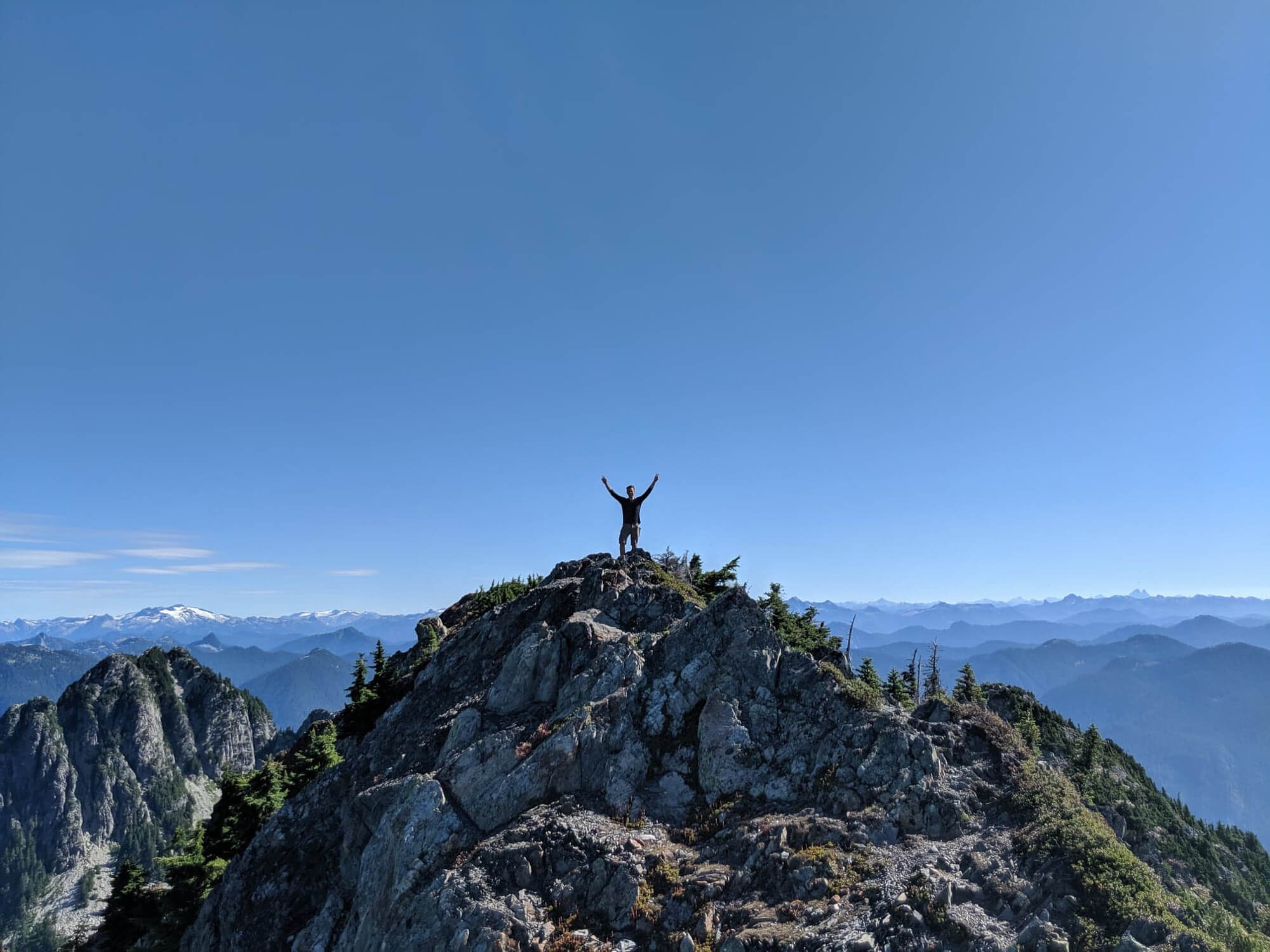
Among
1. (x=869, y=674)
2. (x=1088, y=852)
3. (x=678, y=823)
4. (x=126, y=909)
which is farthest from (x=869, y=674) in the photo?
(x=126, y=909)

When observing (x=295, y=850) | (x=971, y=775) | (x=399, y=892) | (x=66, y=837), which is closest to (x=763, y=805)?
(x=971, y=775)

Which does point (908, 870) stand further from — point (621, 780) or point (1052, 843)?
point (621, 780)

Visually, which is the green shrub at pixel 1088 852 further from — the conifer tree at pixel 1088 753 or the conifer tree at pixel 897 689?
the conifer tree at pixel 1088 753

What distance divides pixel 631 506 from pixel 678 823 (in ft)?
50.6

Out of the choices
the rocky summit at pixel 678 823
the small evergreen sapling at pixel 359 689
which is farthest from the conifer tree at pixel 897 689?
the small evergreen sapling at pixel 359 689

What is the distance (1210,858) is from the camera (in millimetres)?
58031

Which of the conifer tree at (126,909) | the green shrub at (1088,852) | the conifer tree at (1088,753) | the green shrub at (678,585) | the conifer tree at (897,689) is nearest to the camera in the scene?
the green shrub at (1088,852)

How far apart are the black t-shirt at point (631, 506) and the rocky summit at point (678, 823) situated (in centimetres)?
408

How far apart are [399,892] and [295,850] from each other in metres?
10.5

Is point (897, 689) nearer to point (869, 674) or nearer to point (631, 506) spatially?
point (869, 674)

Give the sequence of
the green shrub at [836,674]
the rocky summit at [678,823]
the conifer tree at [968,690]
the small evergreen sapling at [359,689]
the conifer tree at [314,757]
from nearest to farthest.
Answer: the rocky summit at [678,823] < the green shrub at [836,674] < the conifer tree at [314,757] < the conifer tree at [968,690] < the small evergreen sapling at [359,689]

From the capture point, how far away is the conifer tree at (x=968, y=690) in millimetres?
35031

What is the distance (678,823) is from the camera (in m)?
19.5

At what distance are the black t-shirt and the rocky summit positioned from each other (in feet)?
13.4
